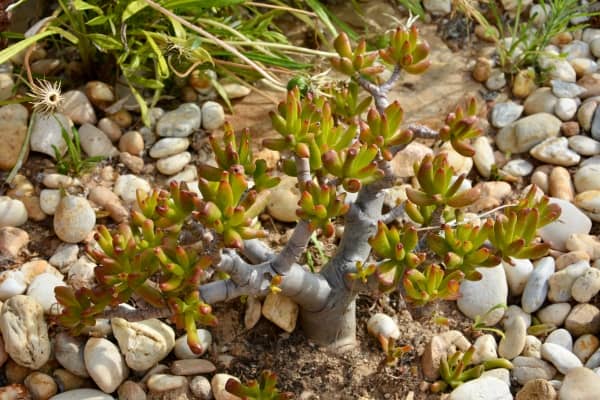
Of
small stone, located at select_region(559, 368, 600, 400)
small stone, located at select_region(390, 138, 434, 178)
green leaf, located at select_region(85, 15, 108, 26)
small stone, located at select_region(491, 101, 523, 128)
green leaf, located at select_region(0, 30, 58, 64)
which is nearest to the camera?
small stone, located at select_region(559, 368, 600, 400)

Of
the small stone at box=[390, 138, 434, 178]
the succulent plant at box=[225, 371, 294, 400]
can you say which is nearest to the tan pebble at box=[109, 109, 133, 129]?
the small stone at box=[390, 138, 434, 178]

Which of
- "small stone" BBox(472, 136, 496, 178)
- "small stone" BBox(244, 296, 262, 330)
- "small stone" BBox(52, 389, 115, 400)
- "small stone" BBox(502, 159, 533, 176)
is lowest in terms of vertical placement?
"small stone" BBox(52, 389, 115, 400)

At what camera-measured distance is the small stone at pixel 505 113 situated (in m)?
3.08

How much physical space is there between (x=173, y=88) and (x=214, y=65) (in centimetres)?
20

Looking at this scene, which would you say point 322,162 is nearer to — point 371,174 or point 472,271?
point 371,174

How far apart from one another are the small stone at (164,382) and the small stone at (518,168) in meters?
1.38

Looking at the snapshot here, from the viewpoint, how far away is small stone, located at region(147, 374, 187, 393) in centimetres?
227

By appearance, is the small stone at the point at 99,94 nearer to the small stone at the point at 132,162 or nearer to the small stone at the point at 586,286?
the small stone at the point at 132,162

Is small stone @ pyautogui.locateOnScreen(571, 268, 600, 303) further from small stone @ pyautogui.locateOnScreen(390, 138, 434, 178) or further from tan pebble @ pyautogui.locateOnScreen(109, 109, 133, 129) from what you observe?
tan pebble @ pyautogui.locateOnScreen(109, 109, 133, 129)

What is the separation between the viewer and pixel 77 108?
9.44ft

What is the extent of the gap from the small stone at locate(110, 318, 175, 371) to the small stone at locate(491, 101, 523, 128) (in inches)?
58.9

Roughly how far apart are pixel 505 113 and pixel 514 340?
1006 mm

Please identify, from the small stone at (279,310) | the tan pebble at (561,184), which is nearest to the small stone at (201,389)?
the small stone at (279,310)

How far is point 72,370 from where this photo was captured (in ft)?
7.57
